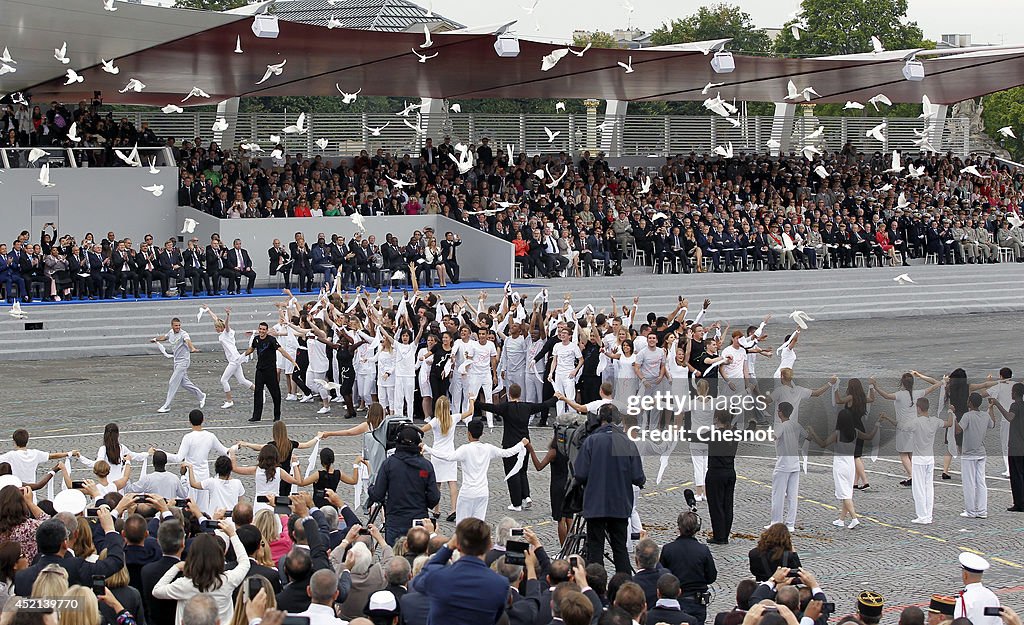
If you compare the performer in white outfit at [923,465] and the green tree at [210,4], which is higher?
the green tree at [210,4]

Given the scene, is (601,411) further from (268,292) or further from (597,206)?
(597,206)

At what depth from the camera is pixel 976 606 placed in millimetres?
7688

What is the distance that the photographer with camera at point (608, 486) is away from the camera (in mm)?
10836

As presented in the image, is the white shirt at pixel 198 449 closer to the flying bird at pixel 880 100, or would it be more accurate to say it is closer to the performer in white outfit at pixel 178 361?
the performer in white outfit at pixel 178 361

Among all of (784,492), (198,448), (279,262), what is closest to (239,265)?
(279,262)

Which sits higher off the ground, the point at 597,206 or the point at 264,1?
the point at 264,1

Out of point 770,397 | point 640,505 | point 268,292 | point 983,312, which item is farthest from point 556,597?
point 983,312

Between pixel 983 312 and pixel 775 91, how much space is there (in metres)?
13.0

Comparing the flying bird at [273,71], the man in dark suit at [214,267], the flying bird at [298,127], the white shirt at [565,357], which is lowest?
the white shirt at [565,357]

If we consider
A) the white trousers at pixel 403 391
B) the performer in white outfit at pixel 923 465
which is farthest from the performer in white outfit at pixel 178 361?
the performer in white outfit at pixel 923 465

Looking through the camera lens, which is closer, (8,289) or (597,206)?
(8,289)

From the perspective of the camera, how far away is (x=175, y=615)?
754 cm

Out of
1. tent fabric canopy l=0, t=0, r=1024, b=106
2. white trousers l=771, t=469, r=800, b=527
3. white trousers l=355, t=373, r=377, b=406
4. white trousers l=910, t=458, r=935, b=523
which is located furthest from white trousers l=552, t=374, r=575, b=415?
tent fabric canopy l=0, t=0, r=1024, b=106

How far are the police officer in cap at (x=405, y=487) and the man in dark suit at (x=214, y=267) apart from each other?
20581 mm
